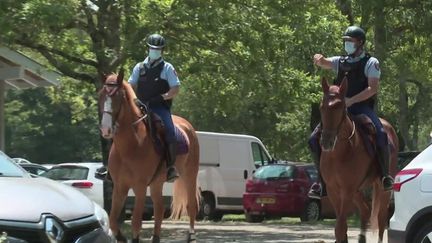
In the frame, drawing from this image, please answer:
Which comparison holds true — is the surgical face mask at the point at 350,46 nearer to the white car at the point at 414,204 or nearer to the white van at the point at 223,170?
the white car at the point at 414,204

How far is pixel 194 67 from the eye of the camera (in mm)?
16578

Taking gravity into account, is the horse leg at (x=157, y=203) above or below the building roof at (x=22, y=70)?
below

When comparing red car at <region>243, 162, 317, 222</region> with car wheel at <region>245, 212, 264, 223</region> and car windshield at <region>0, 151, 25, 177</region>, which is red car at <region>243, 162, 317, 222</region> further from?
car windshield at <region>0, 151, 25, 177</region>

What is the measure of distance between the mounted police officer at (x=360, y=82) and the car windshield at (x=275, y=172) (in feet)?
38.4

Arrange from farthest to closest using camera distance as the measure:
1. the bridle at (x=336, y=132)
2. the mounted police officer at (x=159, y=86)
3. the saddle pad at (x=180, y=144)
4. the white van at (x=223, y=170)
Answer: the white van at (x=223, y=170)
the mounted police officer at (x=159, y=86)
the saddle pad at (x=180, y=144)
the bridle at (x=336, y=132)

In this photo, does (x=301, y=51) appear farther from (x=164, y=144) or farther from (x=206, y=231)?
(x=164, y=144)

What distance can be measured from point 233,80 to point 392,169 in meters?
6.57

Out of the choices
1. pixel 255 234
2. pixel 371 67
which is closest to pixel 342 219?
pixel 371 67

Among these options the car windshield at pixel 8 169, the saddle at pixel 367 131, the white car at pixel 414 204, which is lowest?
the white car at pixel 414 204

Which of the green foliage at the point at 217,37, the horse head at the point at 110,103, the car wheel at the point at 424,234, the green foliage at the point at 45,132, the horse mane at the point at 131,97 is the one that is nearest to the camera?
the car wheel at the point at 424,234

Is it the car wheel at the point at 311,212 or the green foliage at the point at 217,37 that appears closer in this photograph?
the green foliage at the point at 217,37

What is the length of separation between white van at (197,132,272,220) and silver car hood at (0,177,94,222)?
15.4 meters

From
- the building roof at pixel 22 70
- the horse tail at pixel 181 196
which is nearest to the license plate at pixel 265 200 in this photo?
the building roof at pixel 22 70

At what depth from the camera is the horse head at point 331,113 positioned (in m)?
9.64
